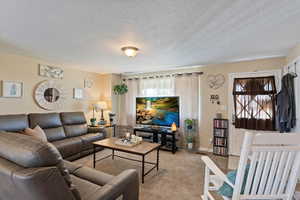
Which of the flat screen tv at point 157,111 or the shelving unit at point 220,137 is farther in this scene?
the flat screen tv at point 157,111

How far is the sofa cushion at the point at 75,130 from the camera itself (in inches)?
145

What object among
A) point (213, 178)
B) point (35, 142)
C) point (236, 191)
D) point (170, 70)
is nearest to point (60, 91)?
point (170, 70)

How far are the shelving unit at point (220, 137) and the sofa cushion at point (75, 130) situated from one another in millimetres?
3304

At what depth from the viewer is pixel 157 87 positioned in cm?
477

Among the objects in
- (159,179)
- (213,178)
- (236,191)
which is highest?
(236,191)

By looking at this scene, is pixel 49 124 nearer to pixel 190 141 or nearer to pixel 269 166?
pixel 190 141

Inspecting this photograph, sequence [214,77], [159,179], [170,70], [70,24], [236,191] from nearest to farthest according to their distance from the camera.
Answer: [236,191] → [70,24] → [159,179] → [214,77] → [170,70]

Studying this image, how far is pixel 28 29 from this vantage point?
205cm

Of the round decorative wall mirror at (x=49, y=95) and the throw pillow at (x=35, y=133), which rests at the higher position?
the round decorative wall mirror at (x=49, y=95)

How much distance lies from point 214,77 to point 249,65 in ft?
2.58

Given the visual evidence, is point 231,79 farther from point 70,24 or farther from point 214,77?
point 70,24

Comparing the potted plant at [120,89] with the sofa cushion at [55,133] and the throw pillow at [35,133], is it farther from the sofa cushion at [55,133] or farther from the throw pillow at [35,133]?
→ the throw pillow at [35,133]

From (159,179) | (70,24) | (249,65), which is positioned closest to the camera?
(70,24)

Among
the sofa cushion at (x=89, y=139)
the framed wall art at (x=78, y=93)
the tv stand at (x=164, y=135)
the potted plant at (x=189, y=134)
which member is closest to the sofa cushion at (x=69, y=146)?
the sofa cushion at (x=89, y=139)
